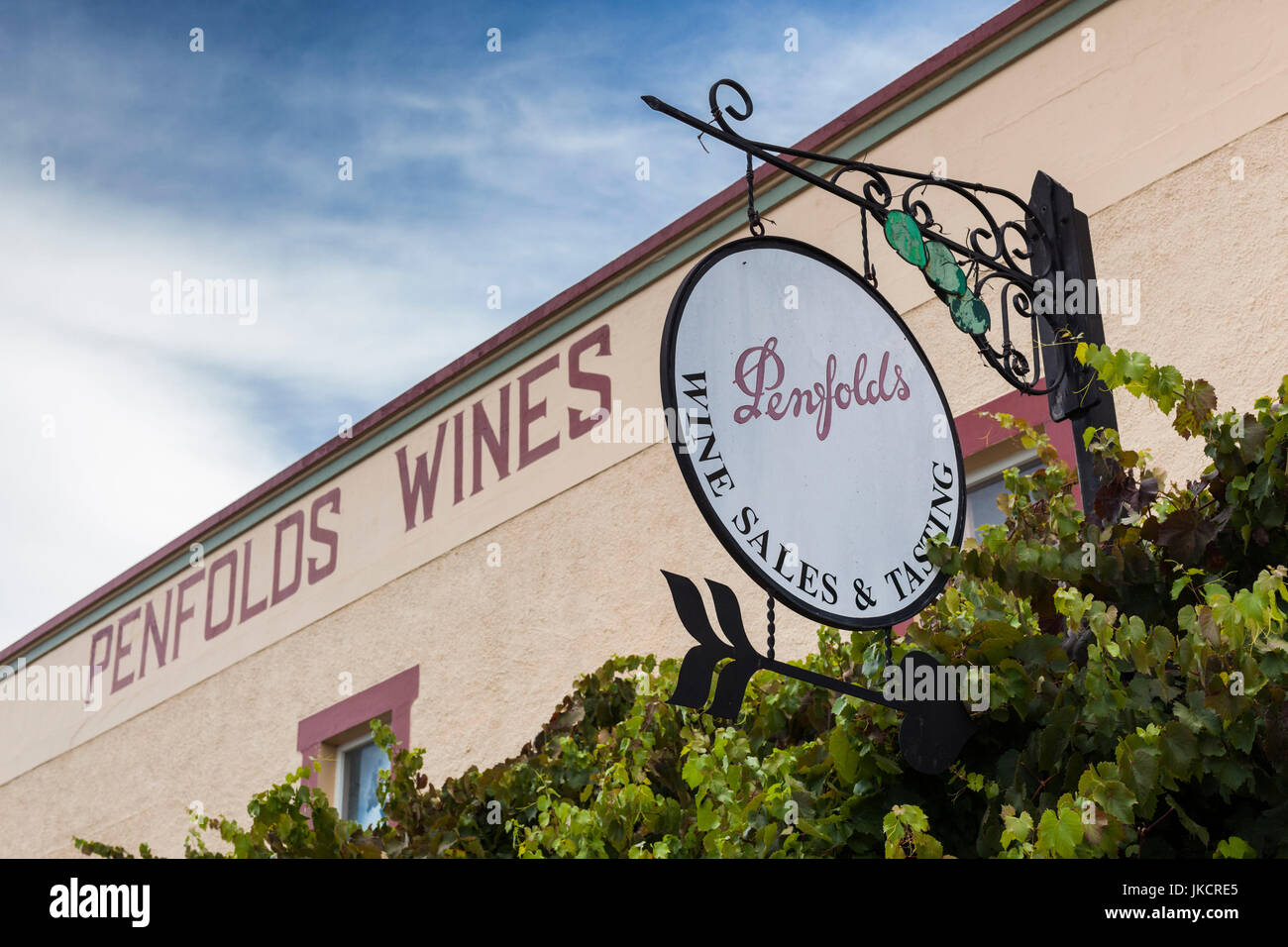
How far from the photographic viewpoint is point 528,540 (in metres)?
7.67

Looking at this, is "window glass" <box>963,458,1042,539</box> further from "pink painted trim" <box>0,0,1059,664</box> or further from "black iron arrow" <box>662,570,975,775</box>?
"black iron arrow" <box>662,570,975,775</box>

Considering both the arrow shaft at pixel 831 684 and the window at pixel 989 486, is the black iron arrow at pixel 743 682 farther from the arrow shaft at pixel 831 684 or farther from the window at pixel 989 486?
the window at pixel 989 486

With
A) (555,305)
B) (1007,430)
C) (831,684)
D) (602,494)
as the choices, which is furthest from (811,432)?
(555,305)

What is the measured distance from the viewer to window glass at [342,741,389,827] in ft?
26.8

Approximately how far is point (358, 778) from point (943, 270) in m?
5.70

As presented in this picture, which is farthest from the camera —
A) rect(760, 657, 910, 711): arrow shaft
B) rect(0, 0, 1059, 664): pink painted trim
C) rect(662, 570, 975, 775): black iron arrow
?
rect(0, 0, 1059, 664): pink painted trim

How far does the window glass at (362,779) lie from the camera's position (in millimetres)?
8156

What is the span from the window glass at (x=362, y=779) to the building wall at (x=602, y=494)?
38cm

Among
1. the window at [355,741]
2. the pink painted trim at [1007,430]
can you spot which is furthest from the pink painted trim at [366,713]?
the pink painted trim at [1007,430]

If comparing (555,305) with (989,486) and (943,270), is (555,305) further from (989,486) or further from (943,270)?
(943,270)

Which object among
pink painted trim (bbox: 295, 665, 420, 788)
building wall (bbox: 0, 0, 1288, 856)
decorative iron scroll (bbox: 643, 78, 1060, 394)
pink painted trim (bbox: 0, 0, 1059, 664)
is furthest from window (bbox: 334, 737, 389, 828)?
decorative iron scroll (bbox: 643, 78, 1060, 394)

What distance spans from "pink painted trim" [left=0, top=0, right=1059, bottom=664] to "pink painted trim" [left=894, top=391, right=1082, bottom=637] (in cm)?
156
